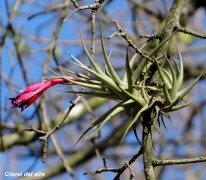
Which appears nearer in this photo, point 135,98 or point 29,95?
point 135,98

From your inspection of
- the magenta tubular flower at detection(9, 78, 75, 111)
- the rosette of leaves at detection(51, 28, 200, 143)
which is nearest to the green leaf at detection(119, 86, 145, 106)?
the rosette of leaves at detection(51, 28, 200, 143)

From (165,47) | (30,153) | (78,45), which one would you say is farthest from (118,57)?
(165,47)

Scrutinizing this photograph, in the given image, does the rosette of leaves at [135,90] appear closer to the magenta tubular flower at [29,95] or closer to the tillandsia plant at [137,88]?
the tillandsia plant at [137,88]

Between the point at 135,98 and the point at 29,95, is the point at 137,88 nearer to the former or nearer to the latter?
the point at 135,98

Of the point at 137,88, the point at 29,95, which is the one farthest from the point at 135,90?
the point at 29,95

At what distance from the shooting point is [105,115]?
1.89 m

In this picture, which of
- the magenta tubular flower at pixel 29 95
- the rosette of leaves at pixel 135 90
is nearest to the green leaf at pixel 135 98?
the rosette of leaves at pixel 135 90

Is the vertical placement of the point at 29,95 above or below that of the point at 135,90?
above

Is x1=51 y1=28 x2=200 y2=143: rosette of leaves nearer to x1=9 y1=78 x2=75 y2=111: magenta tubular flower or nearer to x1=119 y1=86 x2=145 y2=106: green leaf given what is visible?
x1=119 y1=86 x2=145 y2=106: green leaf

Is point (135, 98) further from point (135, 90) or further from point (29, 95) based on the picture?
point (29, 95)

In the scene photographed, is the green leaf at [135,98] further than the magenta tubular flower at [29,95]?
No

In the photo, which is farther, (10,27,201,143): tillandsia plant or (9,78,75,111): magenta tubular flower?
(9,78,75,111): magenta tubular flower

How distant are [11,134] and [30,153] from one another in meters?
0.53

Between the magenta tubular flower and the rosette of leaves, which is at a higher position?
the magenta tubular flower
